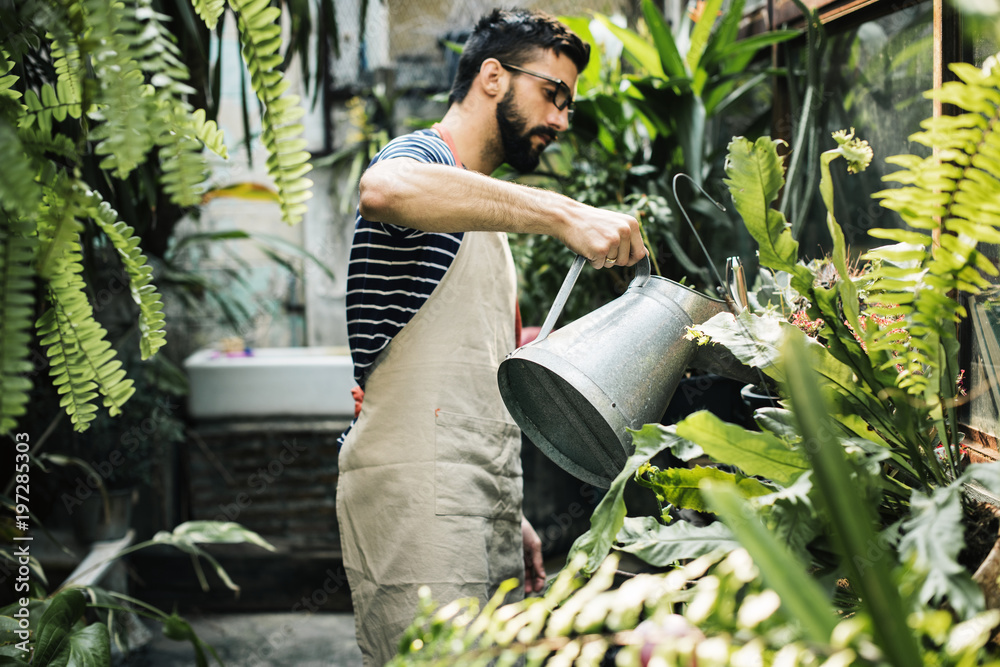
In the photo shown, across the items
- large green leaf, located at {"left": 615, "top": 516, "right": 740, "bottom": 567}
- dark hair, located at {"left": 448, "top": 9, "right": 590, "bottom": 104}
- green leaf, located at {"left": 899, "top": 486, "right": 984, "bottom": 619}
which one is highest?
dark hair, located at {"left": 448, "top": 9, "right": 590, "bottom": 104}

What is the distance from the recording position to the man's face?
1.16 meters

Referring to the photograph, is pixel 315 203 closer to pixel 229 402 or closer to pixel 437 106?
pixel 437 106

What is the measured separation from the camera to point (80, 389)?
0.61 meters

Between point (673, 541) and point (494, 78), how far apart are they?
882mm

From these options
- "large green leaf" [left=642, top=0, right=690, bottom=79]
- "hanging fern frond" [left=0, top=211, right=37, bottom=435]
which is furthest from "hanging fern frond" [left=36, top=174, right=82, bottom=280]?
"large green leaf" [left=642, top=0, right=690, bottom=79]

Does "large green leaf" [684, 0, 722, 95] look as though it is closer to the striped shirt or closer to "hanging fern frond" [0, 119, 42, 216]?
the striped shirt

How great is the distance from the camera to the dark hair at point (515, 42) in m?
1.17

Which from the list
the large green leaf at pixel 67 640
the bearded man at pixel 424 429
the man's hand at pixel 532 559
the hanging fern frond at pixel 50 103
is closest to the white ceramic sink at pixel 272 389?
the man's hand at pixel 532 559

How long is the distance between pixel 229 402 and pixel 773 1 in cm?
208

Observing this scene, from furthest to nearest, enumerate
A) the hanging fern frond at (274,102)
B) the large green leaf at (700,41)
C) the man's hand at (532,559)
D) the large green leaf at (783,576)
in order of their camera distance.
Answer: the large green leaf at (700,41) → the man's hand at (532,559) → the hanging fern frond at (274,102) → the large green leaf at (783,576)

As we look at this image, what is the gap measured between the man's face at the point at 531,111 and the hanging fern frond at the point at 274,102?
0.68 m

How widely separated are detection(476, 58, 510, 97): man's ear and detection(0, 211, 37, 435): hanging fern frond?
89cm

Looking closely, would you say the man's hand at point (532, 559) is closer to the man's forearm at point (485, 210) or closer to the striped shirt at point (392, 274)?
the striped shirt at point (392, 274)

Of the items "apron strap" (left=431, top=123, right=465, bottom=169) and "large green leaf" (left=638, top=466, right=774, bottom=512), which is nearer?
"large green leaf" (left=638, top=466, right=774, bottom=512)
